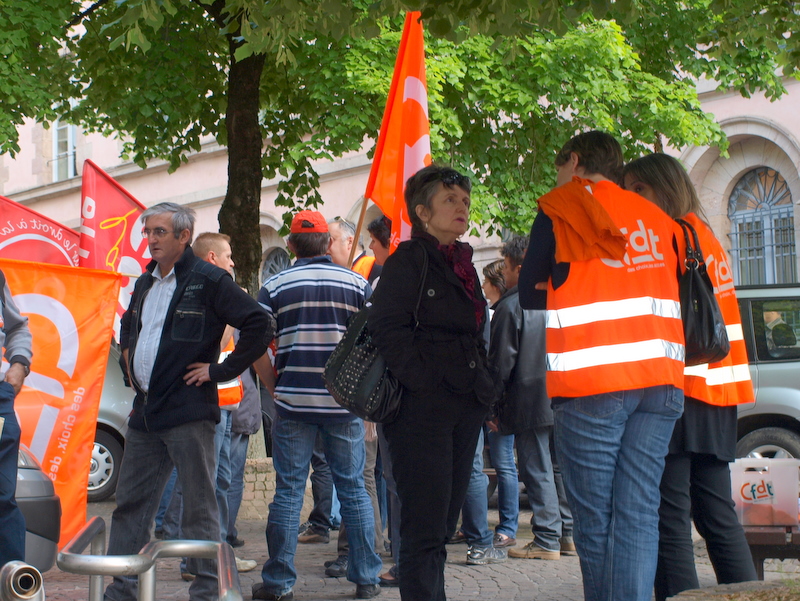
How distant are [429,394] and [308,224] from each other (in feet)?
6.65

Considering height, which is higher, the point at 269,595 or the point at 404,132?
the point at 404,132

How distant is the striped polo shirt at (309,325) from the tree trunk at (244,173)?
13.3 ft

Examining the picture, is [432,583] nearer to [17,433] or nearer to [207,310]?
[207,310]

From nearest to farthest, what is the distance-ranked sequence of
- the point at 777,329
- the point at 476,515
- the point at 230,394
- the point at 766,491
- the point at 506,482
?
the point at 766,491 → the point at 230,394 → the point at 476,515 → the point at 506,482 → the point at 777,329

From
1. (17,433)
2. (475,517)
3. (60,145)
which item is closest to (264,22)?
(17,433)

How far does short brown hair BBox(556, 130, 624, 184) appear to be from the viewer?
388cm

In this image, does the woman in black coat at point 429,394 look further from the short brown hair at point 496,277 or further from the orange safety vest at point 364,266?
the short brown hair at point 496,277

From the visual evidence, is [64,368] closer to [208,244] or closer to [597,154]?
[208,244]

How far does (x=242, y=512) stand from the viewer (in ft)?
28.9

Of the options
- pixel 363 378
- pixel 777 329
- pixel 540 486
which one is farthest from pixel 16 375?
pixel 777 329

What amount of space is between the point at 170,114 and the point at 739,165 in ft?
35.7

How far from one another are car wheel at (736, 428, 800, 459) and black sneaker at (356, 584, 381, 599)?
4.66 metres

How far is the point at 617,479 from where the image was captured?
11.9ft

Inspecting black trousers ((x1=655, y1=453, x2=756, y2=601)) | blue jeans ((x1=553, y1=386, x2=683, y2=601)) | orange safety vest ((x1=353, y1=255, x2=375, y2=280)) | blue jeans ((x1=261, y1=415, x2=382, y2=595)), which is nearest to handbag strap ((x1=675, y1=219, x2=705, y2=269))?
blue jeans ((x1=553, y1=386, x2=683, y2=601))
